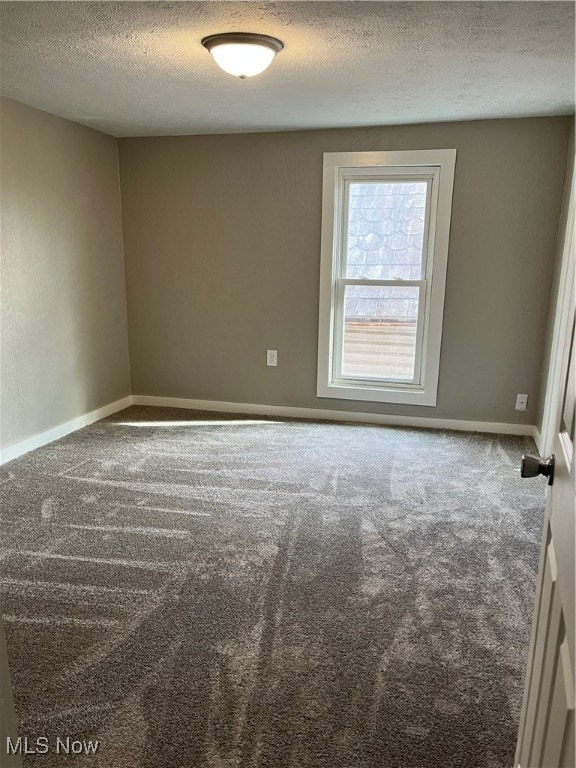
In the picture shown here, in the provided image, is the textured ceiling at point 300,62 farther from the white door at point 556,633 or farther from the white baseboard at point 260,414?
the white baseboard at point 260,414

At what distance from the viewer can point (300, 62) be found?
2.43 meters

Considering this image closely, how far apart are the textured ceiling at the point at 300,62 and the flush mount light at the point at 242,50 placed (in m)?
0.04

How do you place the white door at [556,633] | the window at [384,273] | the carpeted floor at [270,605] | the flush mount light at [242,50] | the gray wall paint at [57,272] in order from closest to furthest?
the white door at [556,633], the carpeted floor at [270,605], the flush mount light at [242,50], the gray wall paint at [57,272], the window at [384,273]

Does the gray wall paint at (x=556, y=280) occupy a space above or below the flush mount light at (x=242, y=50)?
below

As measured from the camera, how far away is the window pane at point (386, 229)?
3.88m

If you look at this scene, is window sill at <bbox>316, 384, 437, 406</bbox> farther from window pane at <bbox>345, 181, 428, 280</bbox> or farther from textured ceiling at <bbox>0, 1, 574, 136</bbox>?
textured ceiling at <bbox>0, 1, 574, 136</bbox>

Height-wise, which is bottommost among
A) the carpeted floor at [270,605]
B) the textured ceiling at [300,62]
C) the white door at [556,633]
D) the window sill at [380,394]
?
the carpeted floor at [270,605]

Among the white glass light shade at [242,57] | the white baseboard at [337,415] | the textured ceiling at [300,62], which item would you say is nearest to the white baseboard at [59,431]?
the white baseboard at [337,415]

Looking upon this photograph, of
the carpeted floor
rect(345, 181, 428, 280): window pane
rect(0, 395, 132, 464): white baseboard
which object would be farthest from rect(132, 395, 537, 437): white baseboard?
rect(345, 181, 428, 280): window pane

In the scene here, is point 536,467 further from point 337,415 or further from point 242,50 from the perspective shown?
point 337,415

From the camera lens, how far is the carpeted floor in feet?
4.95

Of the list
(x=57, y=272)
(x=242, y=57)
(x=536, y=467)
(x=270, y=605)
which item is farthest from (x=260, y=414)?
(x=536, y=467)

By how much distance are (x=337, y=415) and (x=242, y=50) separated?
2709mm

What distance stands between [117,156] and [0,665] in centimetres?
410
